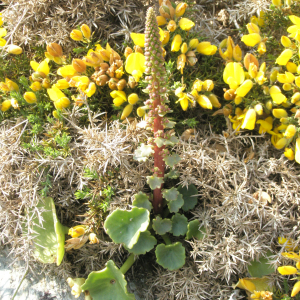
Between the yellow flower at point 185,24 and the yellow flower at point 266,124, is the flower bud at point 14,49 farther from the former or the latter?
the yellow flower at point 266,124

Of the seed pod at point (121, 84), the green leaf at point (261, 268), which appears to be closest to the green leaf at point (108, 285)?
the green leaf at point (261, 268)

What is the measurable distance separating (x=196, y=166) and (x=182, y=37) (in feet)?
2.81

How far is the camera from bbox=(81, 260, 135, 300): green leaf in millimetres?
1479

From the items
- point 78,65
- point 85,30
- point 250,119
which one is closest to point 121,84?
point 78,65

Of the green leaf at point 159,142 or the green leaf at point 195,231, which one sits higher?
the green leaf at point 159,142

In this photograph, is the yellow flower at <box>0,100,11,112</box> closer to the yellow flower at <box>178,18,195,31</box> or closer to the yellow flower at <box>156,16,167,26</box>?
the yellow flower at <box>156,16,167,26</box>

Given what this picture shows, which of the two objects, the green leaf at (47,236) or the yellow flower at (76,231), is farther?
the green leaf at (47,236)

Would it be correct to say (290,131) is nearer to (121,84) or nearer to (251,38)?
(251,38)

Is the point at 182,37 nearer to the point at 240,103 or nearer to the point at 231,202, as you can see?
the point at 240,103

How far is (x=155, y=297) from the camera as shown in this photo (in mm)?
1742

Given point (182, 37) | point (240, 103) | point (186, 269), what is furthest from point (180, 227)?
point (182, 37)

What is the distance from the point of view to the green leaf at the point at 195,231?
64.7 inches

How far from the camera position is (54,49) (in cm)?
181

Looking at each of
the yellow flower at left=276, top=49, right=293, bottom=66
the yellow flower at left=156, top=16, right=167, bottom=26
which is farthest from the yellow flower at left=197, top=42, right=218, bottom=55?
the yellow flower at left=276, top=49, right=293, bottom=66
